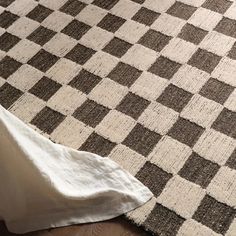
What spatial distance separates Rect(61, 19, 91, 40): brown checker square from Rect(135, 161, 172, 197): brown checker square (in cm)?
54

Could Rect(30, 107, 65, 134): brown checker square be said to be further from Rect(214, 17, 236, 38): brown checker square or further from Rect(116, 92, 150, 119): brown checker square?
Rect(214, 17, 236, 38): brown checker square

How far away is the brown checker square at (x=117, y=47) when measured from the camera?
133 centimetres

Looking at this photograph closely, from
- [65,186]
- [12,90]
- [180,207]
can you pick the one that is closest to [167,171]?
[180,207]

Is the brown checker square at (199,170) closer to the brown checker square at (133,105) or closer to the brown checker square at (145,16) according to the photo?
the brown checker square at (133,105)

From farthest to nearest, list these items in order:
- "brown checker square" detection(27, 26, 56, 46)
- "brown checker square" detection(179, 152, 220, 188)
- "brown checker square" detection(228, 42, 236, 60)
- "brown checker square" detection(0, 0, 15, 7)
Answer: "brown checker square" detection(0, 0, 15, 7), "brown checker square" detection(27, 26, 56, 46), "brown checker square" detection(228, 42, 236, 60), "brown checker square" detection(179, 152, 220, 188)

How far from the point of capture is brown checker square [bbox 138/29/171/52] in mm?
1334

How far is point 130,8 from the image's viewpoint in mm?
1454

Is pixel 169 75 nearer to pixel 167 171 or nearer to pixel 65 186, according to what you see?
pixel 167 171

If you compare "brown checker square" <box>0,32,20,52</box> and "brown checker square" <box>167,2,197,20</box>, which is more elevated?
"brown checker square" <box>0,32,20,52</box>

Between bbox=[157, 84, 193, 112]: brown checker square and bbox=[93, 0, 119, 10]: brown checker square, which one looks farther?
bbox=[93, 0, 119, 10]: brown checker square

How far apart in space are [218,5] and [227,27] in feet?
0.36

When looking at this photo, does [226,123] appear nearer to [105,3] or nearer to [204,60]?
[204,60]

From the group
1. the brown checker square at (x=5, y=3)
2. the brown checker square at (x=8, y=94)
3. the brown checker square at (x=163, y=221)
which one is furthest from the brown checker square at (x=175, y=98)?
the brown checker square at (x=5, y=3)

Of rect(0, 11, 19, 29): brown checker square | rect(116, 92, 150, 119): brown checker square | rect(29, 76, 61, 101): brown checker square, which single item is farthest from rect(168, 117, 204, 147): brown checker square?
rect(0, 11, 19, 29): brown checker square
